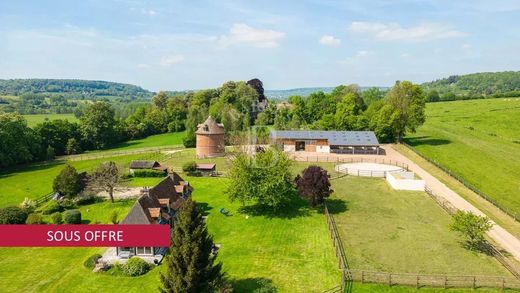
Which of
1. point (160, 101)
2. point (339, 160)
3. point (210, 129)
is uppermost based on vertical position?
point (160, 101)

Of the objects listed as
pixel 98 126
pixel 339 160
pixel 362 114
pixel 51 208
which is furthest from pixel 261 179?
pixel 98 126

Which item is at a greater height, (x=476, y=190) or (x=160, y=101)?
(x=160, y=101)

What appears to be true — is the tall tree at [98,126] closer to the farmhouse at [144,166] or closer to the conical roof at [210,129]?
the conical roof at [210,129]

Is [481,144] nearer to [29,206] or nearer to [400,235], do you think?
[400,235]

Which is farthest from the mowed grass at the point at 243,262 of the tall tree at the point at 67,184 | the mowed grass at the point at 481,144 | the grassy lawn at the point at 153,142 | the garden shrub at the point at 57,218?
the grassy lawn at the point at 153,142

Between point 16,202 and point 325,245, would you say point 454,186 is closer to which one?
point 325,245

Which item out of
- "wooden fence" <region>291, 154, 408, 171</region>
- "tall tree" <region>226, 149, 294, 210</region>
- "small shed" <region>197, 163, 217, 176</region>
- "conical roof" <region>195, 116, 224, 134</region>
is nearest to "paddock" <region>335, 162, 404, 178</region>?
"wooden fence" <region>291, 154, 408, 171</region>
